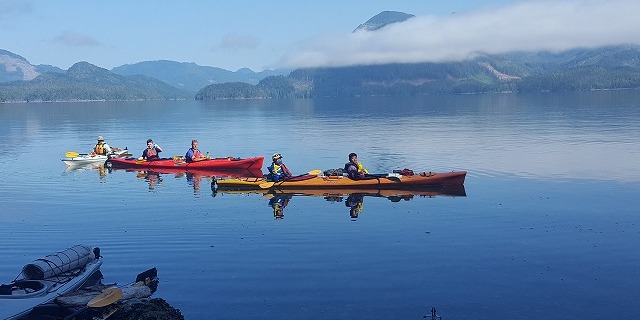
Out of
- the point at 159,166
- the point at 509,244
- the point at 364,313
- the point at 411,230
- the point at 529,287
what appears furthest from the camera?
the point at 159,166

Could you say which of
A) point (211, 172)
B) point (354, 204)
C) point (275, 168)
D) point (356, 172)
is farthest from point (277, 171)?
point (211, 172)

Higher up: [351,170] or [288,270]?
[351,170]

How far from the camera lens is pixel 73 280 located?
72.0 feet

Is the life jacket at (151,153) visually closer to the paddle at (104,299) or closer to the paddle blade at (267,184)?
the paddle blade at (267,184)

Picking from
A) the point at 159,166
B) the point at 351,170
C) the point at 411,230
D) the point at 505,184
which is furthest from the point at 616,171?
the point at 159,166

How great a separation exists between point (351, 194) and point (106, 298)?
24059 millimetres

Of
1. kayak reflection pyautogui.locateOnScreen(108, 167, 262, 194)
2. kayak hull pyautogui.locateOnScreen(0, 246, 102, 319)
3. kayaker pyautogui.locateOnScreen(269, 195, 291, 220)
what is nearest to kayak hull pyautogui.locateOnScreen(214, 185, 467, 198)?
kayaker pyautogui.locateOnScreen(269, 195, 291, 220)

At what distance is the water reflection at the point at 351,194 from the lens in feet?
131

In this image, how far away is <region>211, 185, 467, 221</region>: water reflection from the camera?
3984cm

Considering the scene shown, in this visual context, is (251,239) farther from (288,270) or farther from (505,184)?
(505,184)

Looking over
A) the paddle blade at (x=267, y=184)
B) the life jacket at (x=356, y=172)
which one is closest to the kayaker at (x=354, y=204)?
the life jacket at (x=356, y=172)

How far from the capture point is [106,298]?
64.0 ft

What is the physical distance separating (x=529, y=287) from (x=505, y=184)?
72.3 feet

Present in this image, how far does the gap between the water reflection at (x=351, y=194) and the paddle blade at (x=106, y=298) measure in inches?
737
